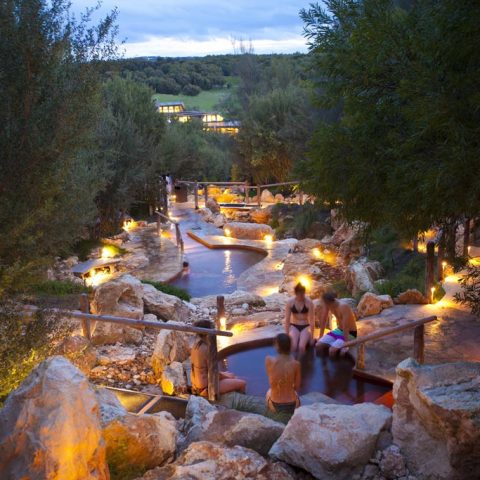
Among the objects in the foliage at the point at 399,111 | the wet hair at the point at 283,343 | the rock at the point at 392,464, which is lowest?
the rock at the point at 392,464

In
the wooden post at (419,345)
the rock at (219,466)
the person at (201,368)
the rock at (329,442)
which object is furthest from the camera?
the wooden post at (419,345)

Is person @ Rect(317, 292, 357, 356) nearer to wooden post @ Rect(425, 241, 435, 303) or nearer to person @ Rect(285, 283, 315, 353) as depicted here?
person @ Rect(285, 283, 315, 353)

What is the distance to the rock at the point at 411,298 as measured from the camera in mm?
9445

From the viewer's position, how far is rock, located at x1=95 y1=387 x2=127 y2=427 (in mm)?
3982

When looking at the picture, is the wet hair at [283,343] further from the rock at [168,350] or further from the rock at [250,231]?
the rock at [250,231]

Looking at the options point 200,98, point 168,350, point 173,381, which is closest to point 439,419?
point 173,381

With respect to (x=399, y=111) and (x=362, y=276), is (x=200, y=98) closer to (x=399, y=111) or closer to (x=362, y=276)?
(x=362, y=276)

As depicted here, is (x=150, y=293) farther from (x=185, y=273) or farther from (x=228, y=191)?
(x=228, y=191)

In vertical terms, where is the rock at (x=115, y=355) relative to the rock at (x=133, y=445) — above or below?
below

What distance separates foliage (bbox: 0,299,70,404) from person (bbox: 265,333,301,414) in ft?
7.71

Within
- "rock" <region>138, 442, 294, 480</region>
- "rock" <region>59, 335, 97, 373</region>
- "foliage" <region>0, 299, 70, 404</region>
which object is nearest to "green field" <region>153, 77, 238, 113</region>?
"rock" <region>59, 335, 97, 373</region>

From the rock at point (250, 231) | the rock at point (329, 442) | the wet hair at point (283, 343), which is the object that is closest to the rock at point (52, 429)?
the rock at point (329, 442)

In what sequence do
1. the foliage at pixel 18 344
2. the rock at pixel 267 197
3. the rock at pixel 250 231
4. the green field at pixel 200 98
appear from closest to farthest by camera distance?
the foliage at pixel 18 344 → the rock at pixel 250 231 → the rock at pixel 267 197 → the green field at pixel 200 98

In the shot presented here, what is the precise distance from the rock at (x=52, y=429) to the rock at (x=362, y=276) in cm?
867
